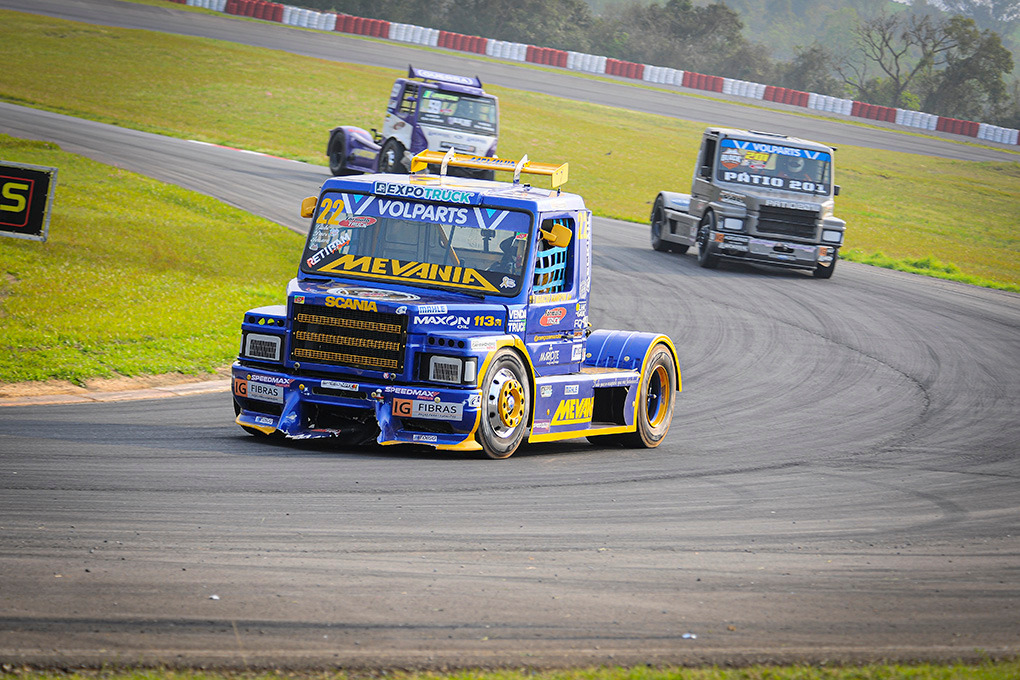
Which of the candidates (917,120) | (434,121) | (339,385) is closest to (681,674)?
(339,385)

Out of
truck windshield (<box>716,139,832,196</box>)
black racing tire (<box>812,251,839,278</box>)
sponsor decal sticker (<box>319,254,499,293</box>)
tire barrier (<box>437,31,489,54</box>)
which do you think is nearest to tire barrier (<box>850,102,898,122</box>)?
tire barrier (<box>437,31,489,54</box>)

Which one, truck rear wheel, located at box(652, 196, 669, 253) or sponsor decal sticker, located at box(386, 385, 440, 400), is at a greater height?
truck rear wheel, located at box(652, 196, 669, 253)

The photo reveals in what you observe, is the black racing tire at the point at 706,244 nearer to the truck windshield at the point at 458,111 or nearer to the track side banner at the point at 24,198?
the truck windshield at the point at 458,111

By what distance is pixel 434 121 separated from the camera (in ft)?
92.2

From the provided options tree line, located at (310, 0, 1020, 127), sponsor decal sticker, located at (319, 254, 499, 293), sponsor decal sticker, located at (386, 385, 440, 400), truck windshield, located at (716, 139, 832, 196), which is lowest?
sponsor decal sticker, located at (386, 385, 440, 400)

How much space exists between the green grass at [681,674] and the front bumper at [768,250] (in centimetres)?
1915

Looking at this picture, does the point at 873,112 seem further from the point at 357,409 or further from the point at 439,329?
the point at 357,409

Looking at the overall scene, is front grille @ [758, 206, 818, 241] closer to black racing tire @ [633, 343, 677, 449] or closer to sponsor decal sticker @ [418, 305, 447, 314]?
black racing tire @ [633, 343, 677, 449]

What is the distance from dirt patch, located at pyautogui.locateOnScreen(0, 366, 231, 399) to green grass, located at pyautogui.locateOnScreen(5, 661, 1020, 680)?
7299mm

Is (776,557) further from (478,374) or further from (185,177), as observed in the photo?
(185,177)

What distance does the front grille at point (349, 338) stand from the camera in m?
8.91

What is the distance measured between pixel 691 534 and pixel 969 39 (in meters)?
76.4

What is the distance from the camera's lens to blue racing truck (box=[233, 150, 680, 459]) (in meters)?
8.92

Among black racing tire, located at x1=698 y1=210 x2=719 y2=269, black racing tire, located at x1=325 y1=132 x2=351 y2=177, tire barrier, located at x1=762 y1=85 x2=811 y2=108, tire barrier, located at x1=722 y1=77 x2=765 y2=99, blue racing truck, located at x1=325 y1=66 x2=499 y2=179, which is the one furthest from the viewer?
tire barrier, located at x1=722 y1=77 x2=765 y2=99
